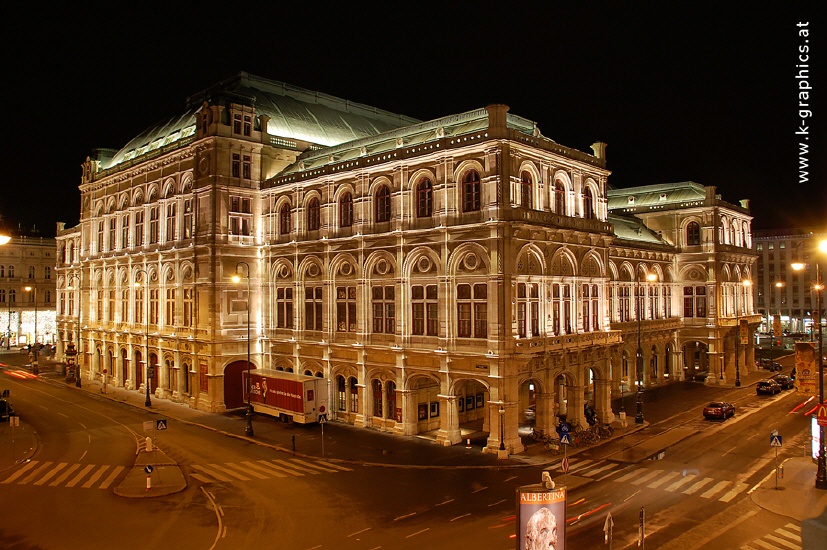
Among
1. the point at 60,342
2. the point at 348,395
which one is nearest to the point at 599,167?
the point at 348,395

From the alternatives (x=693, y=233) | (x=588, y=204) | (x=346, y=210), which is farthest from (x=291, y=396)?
(x=693, y=233)

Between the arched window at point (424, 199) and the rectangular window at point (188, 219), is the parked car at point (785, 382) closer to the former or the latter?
the arched window at point (424, 199)

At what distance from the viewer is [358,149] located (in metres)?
47.1

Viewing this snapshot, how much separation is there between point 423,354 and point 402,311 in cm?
335

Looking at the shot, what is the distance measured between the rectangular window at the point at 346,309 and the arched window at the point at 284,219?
8.68m

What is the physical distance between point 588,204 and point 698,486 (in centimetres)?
2216

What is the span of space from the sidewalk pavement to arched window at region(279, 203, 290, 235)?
614 inches

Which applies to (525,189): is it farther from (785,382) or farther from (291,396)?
(785,382)

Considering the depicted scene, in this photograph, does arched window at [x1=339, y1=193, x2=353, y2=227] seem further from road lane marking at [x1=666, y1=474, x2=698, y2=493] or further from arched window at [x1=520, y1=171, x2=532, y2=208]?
road lane marking at [x1=666, y1=474, x2=698, y2=493]

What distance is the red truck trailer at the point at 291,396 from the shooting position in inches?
1686

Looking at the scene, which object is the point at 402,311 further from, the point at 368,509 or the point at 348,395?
the point at 368,509

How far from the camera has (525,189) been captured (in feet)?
129

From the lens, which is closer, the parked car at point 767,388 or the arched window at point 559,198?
the arched window at point 559,198

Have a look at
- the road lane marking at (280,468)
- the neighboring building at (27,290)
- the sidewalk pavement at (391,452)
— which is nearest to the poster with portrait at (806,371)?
the sidewalk pavement at (391,452)
